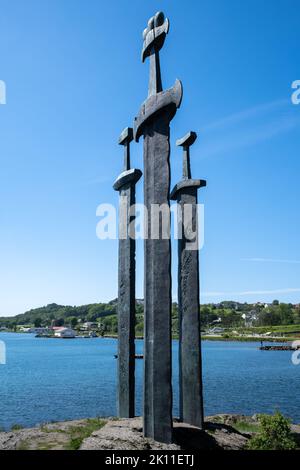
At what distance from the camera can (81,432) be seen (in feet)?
33.1

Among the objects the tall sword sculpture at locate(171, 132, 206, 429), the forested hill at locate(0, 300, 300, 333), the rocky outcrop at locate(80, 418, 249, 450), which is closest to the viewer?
the rocky outcrop at locate(80, 418, 249, 450)

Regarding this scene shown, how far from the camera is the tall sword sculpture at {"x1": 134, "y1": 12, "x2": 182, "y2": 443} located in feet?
28.0

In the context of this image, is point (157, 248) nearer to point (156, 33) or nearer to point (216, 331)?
point (156, 33)

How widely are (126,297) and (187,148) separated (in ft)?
14.0

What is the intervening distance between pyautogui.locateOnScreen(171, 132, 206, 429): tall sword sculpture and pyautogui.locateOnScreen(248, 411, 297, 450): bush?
1580mm

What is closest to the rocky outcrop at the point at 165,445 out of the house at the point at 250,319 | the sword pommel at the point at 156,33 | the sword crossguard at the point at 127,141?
the sword crossguard at the point at 127,141

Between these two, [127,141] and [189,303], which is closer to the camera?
[189,303]

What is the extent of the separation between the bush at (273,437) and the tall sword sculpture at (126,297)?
138 inches

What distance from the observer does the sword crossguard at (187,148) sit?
443 inches

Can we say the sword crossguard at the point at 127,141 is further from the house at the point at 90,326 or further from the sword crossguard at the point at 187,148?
the house at the point at 90,326

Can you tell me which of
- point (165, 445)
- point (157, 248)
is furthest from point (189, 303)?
point (165, 445)

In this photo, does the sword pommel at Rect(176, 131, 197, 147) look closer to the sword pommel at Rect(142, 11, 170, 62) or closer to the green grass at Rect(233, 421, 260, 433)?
the sword pommel at Rect(142, 11, 170, 62)

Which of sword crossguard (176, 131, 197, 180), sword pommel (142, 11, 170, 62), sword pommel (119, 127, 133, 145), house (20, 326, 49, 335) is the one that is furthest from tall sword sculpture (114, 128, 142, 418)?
house (20, 326, 49, 335)
